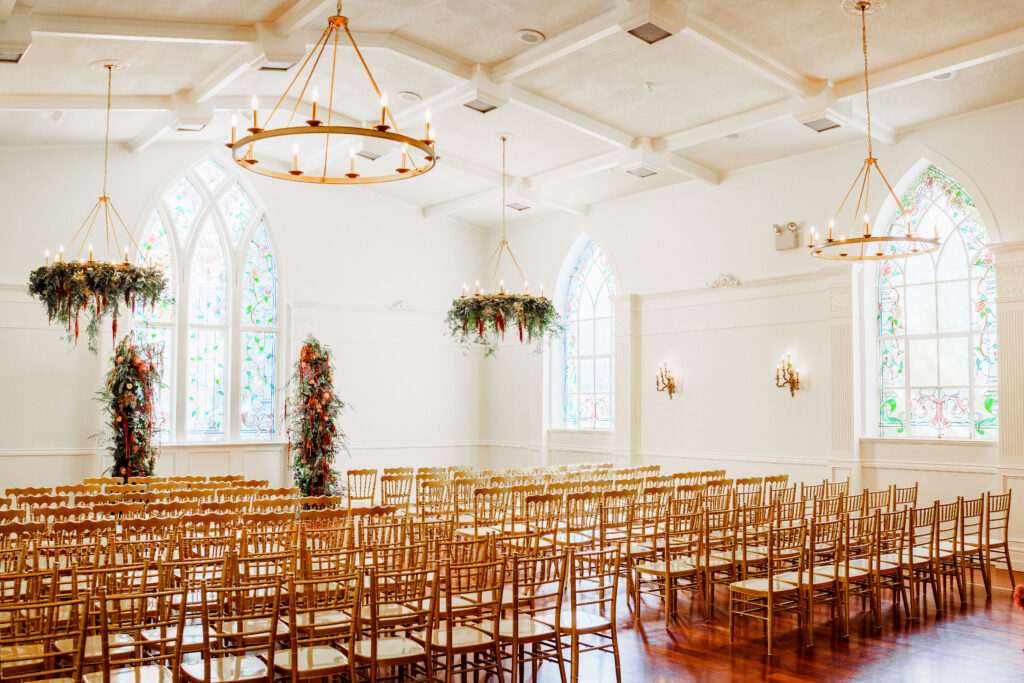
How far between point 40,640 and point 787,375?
969 cm

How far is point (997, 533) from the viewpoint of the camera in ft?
30.7

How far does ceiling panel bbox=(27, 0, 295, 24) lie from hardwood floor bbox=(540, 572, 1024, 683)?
6423 mm

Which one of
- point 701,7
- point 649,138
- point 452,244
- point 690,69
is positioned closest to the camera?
point 701,7

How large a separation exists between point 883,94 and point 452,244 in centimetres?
832

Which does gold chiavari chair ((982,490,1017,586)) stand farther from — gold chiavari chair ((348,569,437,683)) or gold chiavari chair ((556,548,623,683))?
gold chiavari chair ((348,569,437,683))

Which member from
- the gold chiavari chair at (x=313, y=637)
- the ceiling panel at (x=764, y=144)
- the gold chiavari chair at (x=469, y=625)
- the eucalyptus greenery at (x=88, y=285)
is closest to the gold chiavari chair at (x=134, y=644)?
the gold chiavari chair at (x=313, y=637)

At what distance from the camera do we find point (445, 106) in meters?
10.3

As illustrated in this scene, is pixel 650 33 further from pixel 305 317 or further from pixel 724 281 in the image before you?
pixel 305 317

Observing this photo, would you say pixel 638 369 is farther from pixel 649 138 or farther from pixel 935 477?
pixel 935 477

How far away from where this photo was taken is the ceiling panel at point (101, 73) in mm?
8883

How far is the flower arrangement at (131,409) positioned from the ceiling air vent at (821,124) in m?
8.98

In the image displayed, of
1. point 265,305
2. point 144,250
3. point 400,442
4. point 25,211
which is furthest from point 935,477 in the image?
point 25,211

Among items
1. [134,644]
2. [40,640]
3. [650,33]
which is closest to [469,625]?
[134,644]

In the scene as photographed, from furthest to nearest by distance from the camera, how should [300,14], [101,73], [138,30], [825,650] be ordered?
[101,73]
[300,14]
[138,30]
[825,650]
